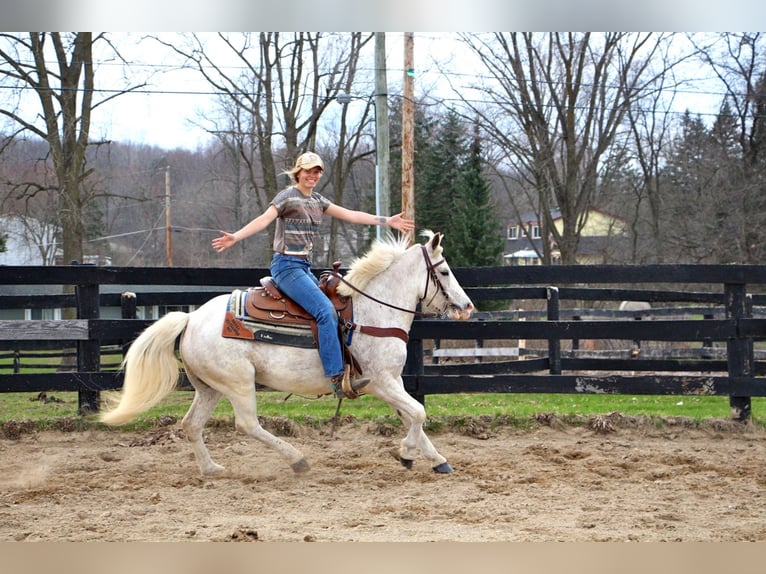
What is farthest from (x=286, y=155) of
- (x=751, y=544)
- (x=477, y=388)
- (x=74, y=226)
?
(x=751, y=544)

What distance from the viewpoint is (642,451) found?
23.6 ft

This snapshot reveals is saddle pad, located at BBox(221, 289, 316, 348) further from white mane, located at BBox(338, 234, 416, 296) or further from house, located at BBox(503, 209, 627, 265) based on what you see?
house, located at BBox(503, 209, 627, 265)

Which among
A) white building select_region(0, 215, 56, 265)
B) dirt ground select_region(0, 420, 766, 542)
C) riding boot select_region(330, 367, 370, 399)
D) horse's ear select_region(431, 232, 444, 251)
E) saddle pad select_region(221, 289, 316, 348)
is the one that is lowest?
dirt ground select_region(0, 420, 766, 542)

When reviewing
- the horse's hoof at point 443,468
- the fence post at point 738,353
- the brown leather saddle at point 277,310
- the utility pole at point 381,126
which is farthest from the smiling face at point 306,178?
the utility pole at point 381,126

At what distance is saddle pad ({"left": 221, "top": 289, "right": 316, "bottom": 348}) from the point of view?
6.30m

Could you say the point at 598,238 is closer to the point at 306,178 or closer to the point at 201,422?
the point at 306,178

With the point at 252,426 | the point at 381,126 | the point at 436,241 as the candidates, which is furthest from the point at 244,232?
the point at 381,126

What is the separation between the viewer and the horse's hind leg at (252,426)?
6.30m

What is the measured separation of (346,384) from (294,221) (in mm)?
1362

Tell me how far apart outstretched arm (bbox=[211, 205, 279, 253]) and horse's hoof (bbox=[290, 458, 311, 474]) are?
1.81 m

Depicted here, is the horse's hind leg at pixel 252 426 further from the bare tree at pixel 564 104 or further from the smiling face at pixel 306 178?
the bare tree at pixel 564 104

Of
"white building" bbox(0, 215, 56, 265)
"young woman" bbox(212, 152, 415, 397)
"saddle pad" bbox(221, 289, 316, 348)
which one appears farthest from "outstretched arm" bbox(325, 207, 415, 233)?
"white building" bbox(0, 215, 56, 265)

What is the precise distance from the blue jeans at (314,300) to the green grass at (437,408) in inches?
51.2

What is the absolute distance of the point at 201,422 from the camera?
6.52 metres
